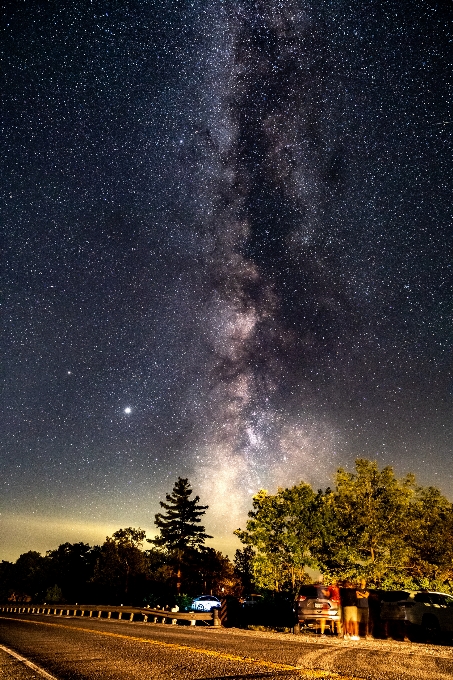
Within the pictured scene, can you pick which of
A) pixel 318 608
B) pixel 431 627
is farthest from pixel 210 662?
pixel 318 608

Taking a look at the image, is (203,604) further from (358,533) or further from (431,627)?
(431,627)

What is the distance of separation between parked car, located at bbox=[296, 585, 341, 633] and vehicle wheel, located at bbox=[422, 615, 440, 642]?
3.96 m

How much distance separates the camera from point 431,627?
1555 cm

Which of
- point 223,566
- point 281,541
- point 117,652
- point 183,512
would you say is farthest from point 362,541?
point 223,566

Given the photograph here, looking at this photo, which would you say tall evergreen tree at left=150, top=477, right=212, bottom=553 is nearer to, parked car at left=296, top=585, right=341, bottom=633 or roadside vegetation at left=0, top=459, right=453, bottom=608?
roadside vegetation at left=0, top=459, right=453, bottom=608

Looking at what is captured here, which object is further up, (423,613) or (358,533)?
(358,533)

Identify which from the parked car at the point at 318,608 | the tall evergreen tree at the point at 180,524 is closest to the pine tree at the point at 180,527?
the tall evergreen tree at the point at 180,524

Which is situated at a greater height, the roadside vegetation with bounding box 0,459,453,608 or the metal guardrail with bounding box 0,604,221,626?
the roadside vegetation with bounding box 0,459,453,608

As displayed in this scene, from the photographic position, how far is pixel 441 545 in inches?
1414

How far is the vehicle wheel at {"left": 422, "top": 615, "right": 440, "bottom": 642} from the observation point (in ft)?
50.9

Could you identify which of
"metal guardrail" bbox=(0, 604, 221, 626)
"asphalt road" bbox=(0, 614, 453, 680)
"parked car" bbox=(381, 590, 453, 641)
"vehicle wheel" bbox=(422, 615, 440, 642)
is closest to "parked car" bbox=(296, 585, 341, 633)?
"parked car" bbox=(381, 590, 453, 641)

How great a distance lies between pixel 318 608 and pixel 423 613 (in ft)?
14.5

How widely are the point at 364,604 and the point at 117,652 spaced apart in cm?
1107

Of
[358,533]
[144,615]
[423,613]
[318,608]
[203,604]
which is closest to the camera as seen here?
[423,613]
